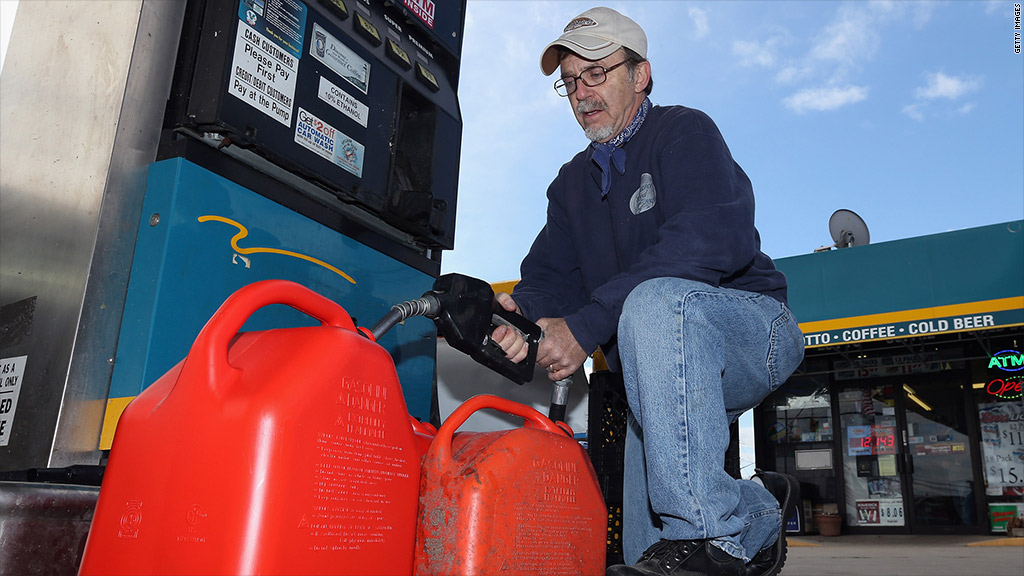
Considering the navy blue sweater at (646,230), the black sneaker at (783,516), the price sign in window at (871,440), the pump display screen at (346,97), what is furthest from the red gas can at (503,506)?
the price sign in window at (871,440)

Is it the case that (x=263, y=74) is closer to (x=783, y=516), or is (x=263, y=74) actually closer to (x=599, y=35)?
(x=599, y=35)

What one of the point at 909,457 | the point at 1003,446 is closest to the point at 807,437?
the point at 909,457

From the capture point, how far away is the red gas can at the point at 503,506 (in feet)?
4.30

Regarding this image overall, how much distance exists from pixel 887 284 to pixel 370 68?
938 centimetres

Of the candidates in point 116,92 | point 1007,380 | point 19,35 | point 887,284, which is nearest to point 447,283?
point 116,92

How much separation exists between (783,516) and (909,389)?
→ 12.1 metres

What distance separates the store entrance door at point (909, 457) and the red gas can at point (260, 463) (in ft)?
42.8

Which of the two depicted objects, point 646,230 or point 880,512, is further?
point 880,512

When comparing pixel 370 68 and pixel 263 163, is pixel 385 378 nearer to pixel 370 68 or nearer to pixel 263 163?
pixel 263 163

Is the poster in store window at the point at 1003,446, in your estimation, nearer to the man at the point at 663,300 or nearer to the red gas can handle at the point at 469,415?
the man at the point at 663,300

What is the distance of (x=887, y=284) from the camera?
989cm

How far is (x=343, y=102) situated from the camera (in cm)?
218

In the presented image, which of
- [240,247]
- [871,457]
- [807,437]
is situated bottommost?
[240,247]

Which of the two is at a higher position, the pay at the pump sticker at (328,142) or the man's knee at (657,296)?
the pay at the pump sticker at (328,142)
